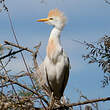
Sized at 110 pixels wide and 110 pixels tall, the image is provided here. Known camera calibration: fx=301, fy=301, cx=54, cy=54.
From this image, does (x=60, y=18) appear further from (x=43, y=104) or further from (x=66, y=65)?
(x=43, y=104)

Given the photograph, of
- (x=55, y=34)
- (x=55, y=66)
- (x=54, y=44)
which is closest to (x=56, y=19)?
(x=55, y=34)

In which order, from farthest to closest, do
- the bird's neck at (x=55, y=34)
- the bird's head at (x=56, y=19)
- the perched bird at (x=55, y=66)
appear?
the bird's head at (x=56, y=19), the bird's neck at (x=55, y=34), the perched bird at (x=55, y=66)

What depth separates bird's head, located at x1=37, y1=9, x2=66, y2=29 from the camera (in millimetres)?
4202

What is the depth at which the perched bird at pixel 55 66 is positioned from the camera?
3895 mm

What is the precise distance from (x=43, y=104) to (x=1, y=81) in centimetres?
45

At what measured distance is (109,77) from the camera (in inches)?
110

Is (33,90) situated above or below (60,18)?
below

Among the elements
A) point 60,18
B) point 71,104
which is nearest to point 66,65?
point 60,18

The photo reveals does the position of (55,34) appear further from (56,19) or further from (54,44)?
(56,19)

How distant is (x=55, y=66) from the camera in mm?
3912

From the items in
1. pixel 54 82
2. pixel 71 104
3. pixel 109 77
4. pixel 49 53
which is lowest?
pixel 71 104

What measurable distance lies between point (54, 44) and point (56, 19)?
42 centimetres

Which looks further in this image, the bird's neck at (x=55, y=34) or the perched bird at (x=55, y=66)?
the bird's neck at (x=55, y=34)

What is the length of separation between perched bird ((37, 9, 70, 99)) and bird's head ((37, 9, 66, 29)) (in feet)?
0.19
